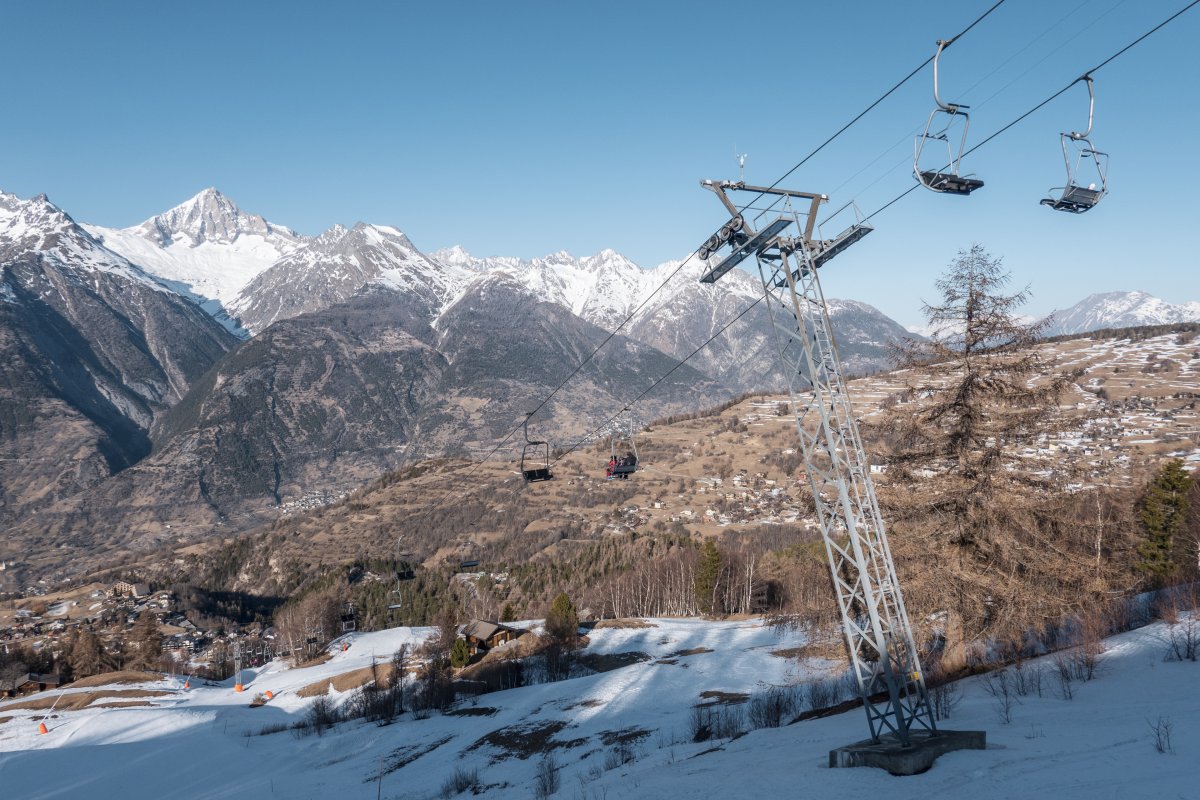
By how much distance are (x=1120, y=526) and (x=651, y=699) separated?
923 inches

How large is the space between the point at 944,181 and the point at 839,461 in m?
6.18

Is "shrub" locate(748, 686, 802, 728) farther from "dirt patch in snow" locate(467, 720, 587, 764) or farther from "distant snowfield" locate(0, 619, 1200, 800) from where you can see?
"dirt patch in snow" locate(467, 720, 587, 764)

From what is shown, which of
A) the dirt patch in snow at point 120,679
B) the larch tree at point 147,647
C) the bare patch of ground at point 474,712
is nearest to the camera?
the bare patch of ground at point 474,712

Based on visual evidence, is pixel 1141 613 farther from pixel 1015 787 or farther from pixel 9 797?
pixel 9 797

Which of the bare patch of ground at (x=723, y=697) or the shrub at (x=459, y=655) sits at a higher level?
the bare patch of ground at (x=723, y=697)

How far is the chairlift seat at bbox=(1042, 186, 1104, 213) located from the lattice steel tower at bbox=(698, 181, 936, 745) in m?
4.08

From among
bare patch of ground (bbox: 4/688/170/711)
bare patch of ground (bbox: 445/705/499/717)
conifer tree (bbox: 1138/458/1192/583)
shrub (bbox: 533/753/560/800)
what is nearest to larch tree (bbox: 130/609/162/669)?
bare patch of ground (bbox: 4/688/170/711)

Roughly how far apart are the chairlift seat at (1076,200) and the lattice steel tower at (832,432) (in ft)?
13.4

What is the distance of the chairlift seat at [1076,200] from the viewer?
46.5 feet

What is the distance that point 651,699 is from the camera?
4050 cm

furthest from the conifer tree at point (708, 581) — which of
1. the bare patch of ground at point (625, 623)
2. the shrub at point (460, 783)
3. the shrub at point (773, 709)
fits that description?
the shrub at point (460, 783)

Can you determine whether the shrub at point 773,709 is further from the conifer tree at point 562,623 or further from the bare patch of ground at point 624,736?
the conifer tree at point 562,623

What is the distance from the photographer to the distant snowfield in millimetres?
14266

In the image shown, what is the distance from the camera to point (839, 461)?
17.0 metres
